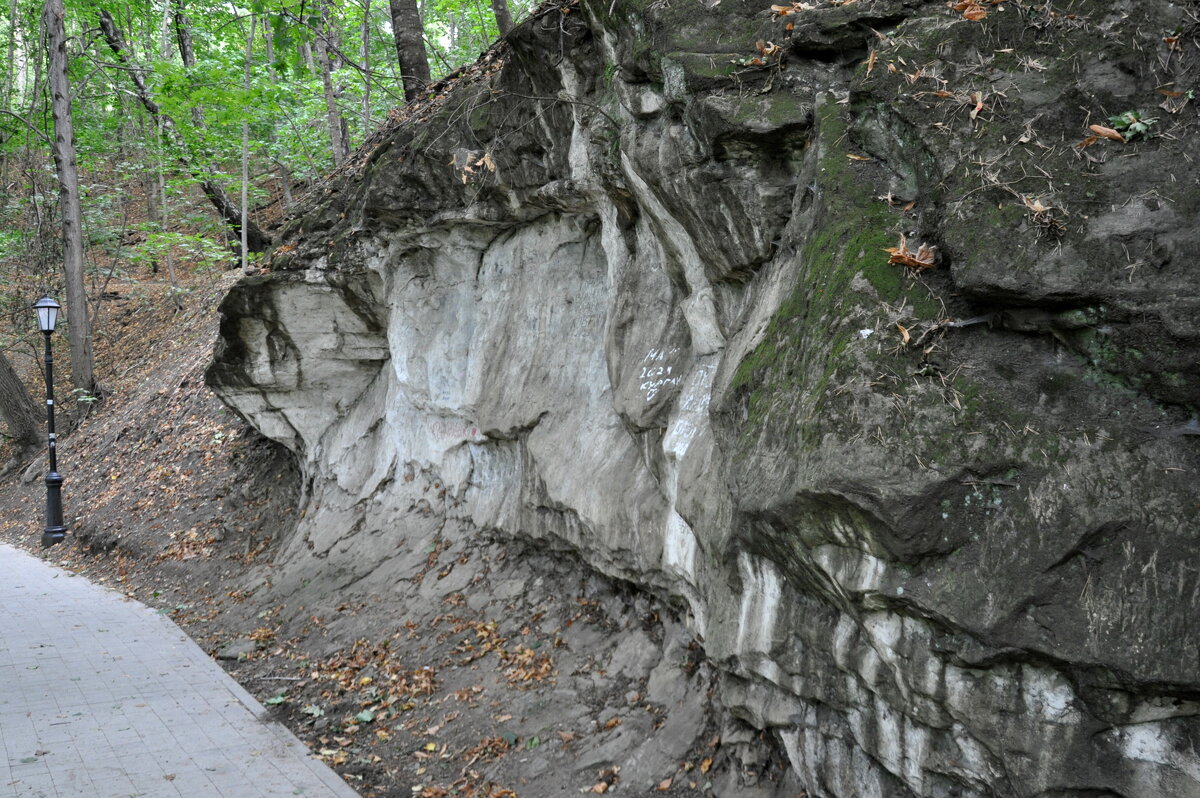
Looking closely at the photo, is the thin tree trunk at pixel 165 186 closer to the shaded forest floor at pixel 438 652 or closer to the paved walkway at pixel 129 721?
the shaded forest floor at pixel 438 652

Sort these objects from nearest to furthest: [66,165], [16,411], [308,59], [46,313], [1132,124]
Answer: [1132,124] < [46,313] < [66,165] < [16,411] < [308,59]

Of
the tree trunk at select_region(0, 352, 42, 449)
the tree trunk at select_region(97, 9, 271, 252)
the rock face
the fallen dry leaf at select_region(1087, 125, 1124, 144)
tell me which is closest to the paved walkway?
the rock face

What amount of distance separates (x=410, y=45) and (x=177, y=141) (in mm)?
8592

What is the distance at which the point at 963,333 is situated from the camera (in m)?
3.99

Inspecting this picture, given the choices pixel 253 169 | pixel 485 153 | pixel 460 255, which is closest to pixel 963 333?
pixel 485 153

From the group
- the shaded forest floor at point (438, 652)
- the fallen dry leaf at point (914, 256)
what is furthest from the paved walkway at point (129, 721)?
the fallen dry leaf at point (914, 256)

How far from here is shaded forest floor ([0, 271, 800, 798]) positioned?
6.41m

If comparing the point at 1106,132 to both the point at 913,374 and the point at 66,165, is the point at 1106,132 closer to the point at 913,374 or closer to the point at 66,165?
the point at 913,374

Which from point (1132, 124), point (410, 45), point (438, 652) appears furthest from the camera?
point (410, 45)

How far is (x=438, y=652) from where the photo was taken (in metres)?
8.65

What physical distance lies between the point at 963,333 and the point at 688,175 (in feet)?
7.94

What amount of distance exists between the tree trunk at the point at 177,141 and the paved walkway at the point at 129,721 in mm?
10381

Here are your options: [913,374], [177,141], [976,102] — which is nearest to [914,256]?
[913,374]

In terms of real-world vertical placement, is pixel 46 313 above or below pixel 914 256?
above
